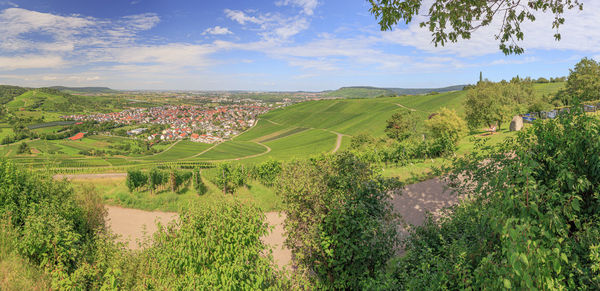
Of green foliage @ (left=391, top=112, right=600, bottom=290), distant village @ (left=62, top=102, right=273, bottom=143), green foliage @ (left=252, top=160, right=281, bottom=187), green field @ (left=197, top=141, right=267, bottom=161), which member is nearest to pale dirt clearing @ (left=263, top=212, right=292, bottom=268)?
green foliage @ (left=252, top=160, right=281, bottom=187)

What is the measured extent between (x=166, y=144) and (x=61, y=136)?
30.8 metres

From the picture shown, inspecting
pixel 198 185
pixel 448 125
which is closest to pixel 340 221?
pixel 198 185

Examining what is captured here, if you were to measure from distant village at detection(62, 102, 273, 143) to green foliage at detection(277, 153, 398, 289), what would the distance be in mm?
101282

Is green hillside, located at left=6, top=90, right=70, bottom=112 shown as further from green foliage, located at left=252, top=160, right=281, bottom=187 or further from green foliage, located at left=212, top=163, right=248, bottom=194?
green foliage, located at left=252, top=160, right=281, bottom=187

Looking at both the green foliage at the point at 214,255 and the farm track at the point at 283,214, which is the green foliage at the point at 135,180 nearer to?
the farm track at the point at 283,214

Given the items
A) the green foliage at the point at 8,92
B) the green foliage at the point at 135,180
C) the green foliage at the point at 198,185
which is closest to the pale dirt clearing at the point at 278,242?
the green foliage at the point at 198,185

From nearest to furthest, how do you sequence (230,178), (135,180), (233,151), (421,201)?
(421,201)
(135,180)
(230,178)
(233,151)

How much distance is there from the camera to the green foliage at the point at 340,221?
6.85 metres

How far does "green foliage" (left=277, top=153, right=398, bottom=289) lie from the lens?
6852mm

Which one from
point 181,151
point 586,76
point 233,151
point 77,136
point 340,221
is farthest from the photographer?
point 77,136

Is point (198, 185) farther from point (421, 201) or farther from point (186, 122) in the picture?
point (186, 122)

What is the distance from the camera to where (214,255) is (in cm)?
562

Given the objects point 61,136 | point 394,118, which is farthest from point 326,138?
point 61,136

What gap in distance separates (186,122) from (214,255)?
154 metres
